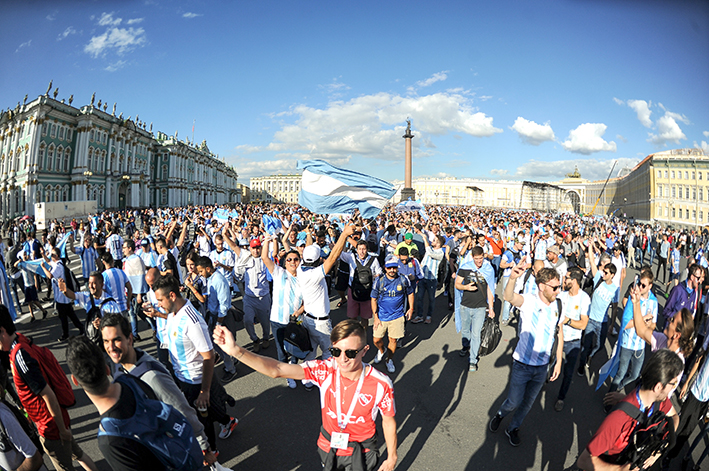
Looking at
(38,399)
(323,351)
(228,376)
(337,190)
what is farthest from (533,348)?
(337,190)

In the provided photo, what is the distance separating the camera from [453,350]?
20.3ft

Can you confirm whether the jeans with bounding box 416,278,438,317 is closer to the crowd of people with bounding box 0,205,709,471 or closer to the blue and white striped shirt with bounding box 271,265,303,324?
the crowd of people with bounding box 0,205,709,471

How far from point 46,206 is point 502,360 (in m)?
29.4

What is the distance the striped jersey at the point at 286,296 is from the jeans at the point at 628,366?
4001 millimetres

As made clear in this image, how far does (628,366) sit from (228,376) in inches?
206

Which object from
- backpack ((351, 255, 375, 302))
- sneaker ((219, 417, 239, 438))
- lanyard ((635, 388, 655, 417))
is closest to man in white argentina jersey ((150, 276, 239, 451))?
sneaker ((219, 417, 239, 438))

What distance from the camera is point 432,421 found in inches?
164

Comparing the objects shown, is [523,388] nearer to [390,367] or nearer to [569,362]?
[569,362]

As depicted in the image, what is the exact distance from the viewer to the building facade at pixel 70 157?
36812 mm

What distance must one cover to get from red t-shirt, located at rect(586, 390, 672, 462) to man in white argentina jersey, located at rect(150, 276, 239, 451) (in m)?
2.78

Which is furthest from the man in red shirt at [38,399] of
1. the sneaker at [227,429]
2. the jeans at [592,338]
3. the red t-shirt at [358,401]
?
the jeans at [592,338]

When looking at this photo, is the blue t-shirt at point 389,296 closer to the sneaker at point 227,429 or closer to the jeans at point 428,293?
the sneaker at point 227,429

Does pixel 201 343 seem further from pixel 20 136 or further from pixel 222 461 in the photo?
pixel 20 136

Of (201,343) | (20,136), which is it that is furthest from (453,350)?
(20,136)
